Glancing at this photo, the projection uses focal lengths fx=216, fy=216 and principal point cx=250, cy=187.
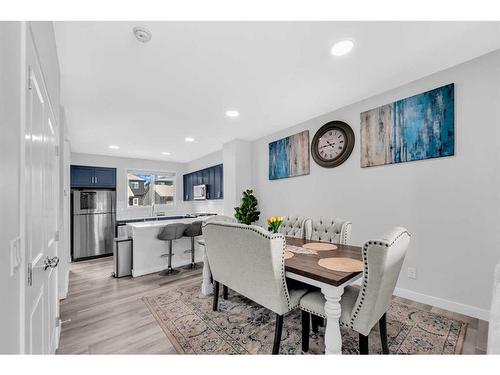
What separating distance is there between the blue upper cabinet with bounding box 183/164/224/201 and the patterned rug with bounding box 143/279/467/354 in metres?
3.15

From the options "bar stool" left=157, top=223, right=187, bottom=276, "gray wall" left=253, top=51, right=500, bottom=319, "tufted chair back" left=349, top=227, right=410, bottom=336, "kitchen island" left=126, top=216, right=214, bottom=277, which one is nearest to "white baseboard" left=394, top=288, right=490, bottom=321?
"gray wall" left=253, top=51, right=500, bottom=319

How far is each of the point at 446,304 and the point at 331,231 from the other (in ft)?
4.22

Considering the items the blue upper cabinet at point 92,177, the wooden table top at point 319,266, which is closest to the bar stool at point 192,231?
the wooden table top at point 319,266

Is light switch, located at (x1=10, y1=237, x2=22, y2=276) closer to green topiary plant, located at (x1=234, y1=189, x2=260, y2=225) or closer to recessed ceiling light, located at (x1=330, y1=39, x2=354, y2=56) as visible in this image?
recessed ceiling light, located at (x1=330, y1=39, x2=354, y2=56)

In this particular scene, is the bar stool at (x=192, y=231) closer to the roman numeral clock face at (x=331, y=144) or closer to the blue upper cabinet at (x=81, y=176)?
the roman numeral clock face at (x=331, y=144)

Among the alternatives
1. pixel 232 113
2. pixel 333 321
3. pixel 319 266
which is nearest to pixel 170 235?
pixel 232 113

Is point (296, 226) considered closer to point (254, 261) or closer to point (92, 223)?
point (254, 261)

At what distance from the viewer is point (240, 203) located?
4.45 meters

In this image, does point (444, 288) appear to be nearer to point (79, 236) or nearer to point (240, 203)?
point (240, 203)

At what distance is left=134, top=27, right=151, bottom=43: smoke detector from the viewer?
1.58 m

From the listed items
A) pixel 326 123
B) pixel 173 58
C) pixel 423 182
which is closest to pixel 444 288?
pixel 423 182
